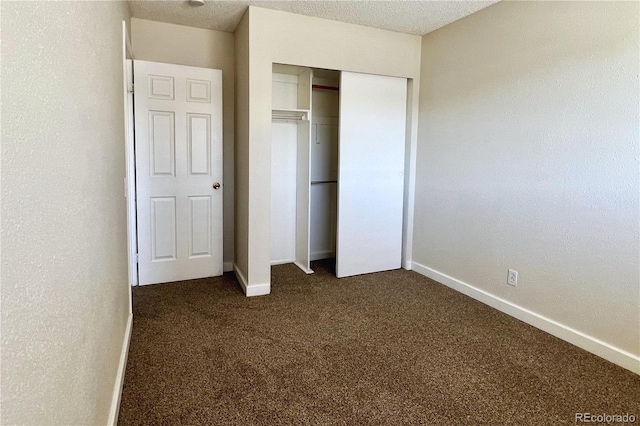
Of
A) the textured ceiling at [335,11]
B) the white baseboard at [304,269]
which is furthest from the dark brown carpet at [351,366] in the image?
the textured ceiling at [335,11]

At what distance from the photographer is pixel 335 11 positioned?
3.27 m

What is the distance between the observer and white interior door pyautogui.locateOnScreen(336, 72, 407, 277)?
3748 millimetres

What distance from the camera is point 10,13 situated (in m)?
0.63

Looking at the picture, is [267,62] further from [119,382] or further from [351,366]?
[119,382]

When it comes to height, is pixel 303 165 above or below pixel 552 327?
above

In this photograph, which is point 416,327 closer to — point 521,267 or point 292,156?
point 521,267

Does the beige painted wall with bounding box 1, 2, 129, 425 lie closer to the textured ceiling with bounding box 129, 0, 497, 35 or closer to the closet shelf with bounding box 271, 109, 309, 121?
the textured ceiling with bounding box 129, 0, 497, 35

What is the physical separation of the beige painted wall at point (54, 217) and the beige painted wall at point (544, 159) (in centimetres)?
270

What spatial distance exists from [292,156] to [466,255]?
2.04 metres

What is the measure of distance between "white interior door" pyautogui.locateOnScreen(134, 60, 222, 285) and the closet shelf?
1.87 feet

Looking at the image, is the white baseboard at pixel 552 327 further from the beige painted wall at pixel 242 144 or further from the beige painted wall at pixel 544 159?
the beige painted wall at pixel 242 144

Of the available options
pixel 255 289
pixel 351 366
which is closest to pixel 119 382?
pixel 351 366

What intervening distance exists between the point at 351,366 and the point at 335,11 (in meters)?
2.72

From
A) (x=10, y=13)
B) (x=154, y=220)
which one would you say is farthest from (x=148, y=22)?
(x=10, y=13)
